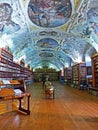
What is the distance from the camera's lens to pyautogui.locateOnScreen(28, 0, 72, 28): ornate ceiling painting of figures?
13.2m

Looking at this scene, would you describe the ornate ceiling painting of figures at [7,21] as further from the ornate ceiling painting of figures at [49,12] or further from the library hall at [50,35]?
the ornate ceiling painting of figures at [49,12]

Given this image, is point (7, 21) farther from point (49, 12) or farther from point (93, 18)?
point (93, 18)

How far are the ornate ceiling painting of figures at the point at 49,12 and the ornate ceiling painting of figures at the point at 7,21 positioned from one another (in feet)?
4.50

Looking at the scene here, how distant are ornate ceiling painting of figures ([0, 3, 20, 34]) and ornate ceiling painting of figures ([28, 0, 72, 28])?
1370 mm

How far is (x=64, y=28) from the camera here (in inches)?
683

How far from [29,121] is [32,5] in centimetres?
913

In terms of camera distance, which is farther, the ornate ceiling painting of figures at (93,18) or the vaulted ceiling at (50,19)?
the ornate ceiling painting of figures at (93,18)

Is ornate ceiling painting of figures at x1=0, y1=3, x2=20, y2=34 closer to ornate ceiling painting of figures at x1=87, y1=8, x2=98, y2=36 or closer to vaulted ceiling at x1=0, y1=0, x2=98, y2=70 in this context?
vaulted ceiling at x1=0, y1=0, x2=98, y2=70

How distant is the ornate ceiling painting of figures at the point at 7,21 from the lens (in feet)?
41.3

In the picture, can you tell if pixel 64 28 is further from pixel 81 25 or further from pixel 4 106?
pixel 4 106

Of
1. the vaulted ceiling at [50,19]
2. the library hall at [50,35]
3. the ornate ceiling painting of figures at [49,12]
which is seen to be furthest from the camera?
the ornate ceiling painting of figures at [49,12]

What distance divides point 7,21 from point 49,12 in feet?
10.1

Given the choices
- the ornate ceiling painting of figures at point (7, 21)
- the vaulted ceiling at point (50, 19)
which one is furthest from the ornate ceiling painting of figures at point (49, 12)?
the ornate ceiling painting of figures at point (7, 21)

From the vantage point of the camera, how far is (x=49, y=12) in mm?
14445
